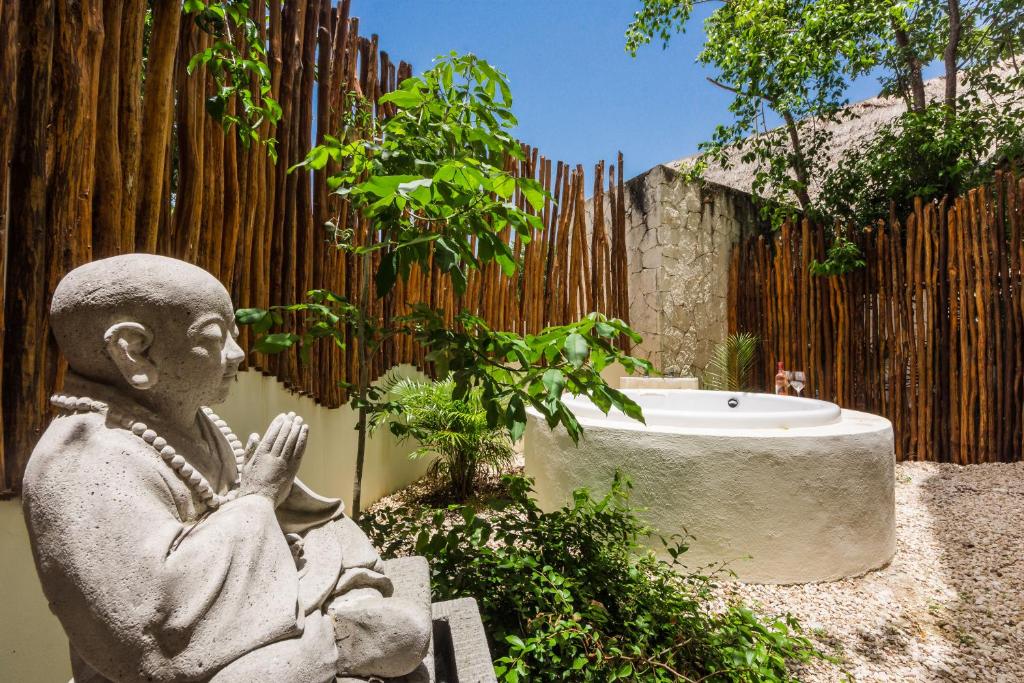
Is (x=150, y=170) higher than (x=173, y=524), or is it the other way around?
(x=150, y=170)

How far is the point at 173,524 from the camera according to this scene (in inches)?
32.4

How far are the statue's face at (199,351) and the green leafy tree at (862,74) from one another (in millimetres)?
5658

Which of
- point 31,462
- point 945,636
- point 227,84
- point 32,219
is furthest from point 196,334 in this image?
point 945,636

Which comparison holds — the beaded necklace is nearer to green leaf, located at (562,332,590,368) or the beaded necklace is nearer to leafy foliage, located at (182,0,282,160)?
green leaf, located at (562,332,590,368)

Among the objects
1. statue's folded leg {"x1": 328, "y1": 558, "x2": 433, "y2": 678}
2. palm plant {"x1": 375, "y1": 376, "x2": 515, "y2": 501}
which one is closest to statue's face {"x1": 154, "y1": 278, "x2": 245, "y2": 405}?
statue's folded leg {"x1": 328, "y1": 558, "x2": 433, "y2": 678}

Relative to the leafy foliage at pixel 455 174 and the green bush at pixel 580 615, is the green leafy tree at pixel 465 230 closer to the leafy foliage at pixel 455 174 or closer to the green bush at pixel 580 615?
the leafy foliage at pixel 455 174

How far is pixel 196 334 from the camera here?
90cm

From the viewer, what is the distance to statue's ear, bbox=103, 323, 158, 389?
2.80 ft

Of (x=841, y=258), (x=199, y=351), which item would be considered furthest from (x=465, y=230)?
(x=841, y=258)

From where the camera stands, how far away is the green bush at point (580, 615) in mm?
1609

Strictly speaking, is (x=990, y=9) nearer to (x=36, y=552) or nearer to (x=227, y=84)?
(x=227, y=84)

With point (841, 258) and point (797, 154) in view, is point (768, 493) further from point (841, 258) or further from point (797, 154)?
point (797, 154)

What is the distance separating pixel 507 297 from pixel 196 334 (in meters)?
3.79

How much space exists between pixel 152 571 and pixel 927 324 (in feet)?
17.5
